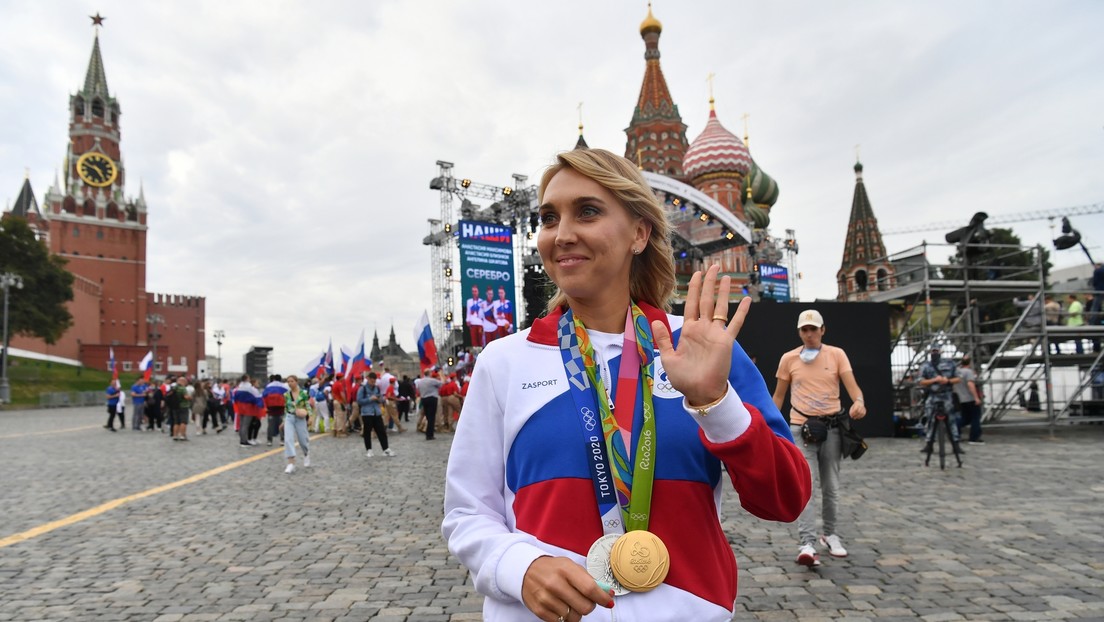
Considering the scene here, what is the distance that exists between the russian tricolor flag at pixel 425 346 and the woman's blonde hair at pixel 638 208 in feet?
59.8

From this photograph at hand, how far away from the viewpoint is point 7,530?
738 cm

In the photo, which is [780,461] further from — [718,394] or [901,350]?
[901,350]

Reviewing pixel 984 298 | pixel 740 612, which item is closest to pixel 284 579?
pixel 740 612

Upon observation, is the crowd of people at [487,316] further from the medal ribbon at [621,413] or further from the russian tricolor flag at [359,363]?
the medal ribbon at [621,413]

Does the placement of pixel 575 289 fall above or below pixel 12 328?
below

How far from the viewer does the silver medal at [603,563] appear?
147cm

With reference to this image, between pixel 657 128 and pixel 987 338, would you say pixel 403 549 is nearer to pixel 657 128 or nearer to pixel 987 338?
pixel 987 338

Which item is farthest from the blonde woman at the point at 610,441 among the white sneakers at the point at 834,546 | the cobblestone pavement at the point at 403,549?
the white sneakers at the point at 834,546

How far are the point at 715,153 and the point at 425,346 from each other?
114ft

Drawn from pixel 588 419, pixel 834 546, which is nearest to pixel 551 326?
pixel 588 419

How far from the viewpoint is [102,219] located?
79.2 m

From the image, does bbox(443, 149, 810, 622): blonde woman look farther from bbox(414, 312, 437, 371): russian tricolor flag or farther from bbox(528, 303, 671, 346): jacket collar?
bbox(414, 312, 437, 371): russian tricolor flag

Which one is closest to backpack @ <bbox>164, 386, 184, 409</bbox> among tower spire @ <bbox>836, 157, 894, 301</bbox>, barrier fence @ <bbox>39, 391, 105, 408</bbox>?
barrier fence @ <bbox>39, 391, 105, 408</bbox>

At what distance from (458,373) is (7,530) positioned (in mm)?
18756
